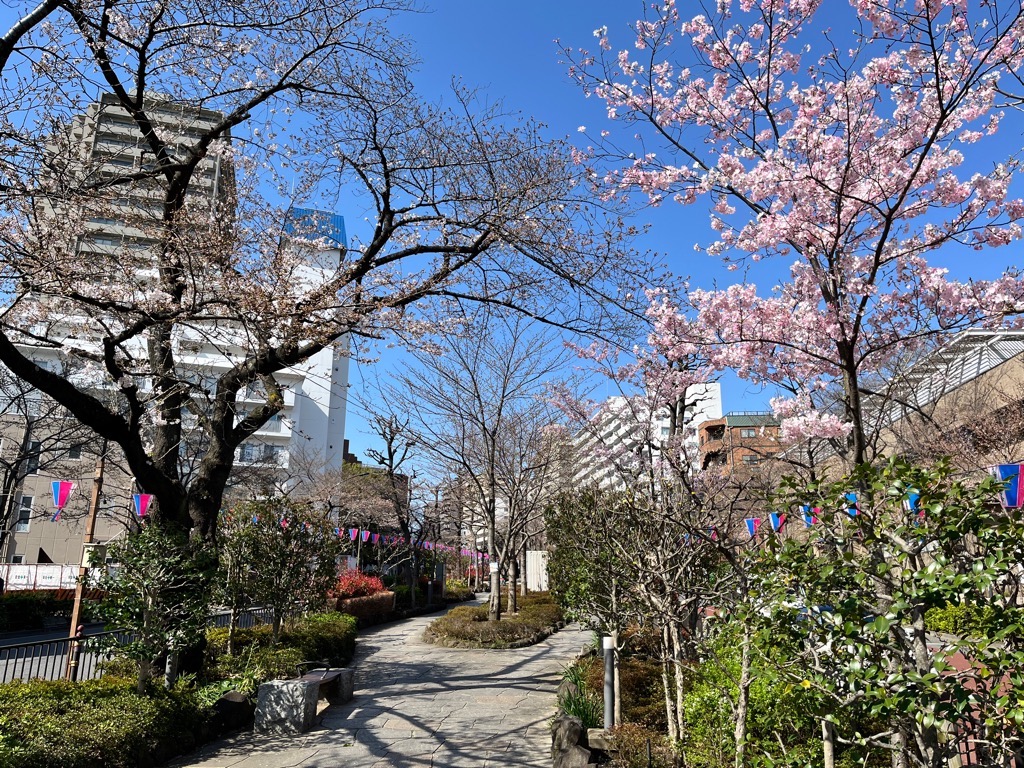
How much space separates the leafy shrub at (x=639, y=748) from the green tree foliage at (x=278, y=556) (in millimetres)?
6812

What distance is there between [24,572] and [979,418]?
3120cm

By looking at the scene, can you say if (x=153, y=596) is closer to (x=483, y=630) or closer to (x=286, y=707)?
(x=286, y=707)

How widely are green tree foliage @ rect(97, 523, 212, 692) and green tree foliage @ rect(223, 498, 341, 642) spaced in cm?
317

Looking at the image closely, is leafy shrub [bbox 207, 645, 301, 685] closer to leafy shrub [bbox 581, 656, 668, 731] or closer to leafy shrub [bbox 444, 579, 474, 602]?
leafy shrub [bbox 581, 656, 668, 731]

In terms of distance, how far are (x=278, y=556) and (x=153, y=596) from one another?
3.94 meters

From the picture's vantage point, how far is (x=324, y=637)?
38.7 ft

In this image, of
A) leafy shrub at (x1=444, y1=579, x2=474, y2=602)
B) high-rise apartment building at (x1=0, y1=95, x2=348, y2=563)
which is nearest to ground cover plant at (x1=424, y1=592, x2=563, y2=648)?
high-rise apartment building at (x1=0, y1=95, x2=348, y2=563)

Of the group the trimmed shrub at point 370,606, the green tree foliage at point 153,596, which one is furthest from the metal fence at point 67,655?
the trimmed shrub at point 370,606

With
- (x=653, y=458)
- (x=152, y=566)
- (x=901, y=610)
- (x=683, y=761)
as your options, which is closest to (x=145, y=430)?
(x=152, y=566)

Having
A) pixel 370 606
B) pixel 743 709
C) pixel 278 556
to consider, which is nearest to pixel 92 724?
pixel 278 556

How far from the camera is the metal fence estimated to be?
7227 mm

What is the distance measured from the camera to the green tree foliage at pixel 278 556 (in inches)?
432

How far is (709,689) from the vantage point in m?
5.25

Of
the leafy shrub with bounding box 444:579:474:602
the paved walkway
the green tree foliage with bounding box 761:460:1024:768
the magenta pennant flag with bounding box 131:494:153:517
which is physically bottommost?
the leafy shrub with bounding box 444:579:474:602
